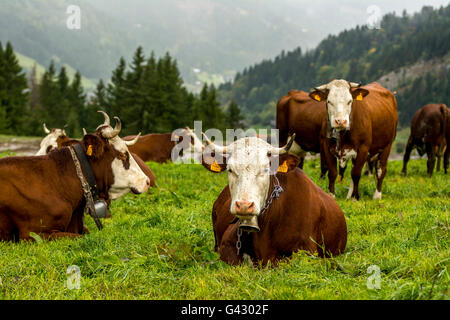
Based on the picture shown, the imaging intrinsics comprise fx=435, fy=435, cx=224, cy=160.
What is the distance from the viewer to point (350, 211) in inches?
341

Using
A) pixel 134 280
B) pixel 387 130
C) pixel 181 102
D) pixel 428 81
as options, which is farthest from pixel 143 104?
pixel 428 81

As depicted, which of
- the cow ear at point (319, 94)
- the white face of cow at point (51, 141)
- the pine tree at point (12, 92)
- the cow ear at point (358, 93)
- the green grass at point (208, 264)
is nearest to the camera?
the green grass at point (208, 264)

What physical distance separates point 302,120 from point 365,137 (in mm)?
2696

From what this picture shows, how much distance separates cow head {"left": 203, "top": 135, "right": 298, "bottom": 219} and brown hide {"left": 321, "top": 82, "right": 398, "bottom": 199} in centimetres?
532

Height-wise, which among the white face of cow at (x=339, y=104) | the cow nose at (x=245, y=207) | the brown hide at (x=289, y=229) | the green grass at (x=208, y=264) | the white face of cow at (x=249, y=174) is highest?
the white face of cow at (x=339, y=104)

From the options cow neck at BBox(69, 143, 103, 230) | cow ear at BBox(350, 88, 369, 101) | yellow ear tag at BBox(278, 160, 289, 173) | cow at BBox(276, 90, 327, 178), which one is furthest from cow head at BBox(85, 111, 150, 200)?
cow at BBox(276, 90, 327, 178)

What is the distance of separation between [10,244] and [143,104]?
2298 inches

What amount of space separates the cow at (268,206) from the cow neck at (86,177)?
2752 millimetres

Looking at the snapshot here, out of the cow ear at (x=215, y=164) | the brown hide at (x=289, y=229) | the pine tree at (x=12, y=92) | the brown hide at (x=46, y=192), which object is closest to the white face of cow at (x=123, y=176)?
the brown hide at (x=46, y=192)

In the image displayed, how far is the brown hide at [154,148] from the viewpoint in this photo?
19.3 metres

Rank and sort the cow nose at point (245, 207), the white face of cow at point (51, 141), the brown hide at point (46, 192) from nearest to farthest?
the cow nose at point (245, 207) → the brown hide at point (46, 192) → the white face of cow at point (51, 141)

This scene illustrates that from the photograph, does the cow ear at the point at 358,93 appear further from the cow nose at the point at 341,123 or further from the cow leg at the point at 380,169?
the cow leg at the point at 380,169

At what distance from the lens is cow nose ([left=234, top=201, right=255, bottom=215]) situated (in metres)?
4.57

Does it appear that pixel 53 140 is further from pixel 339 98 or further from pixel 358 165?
pixel 358 165
